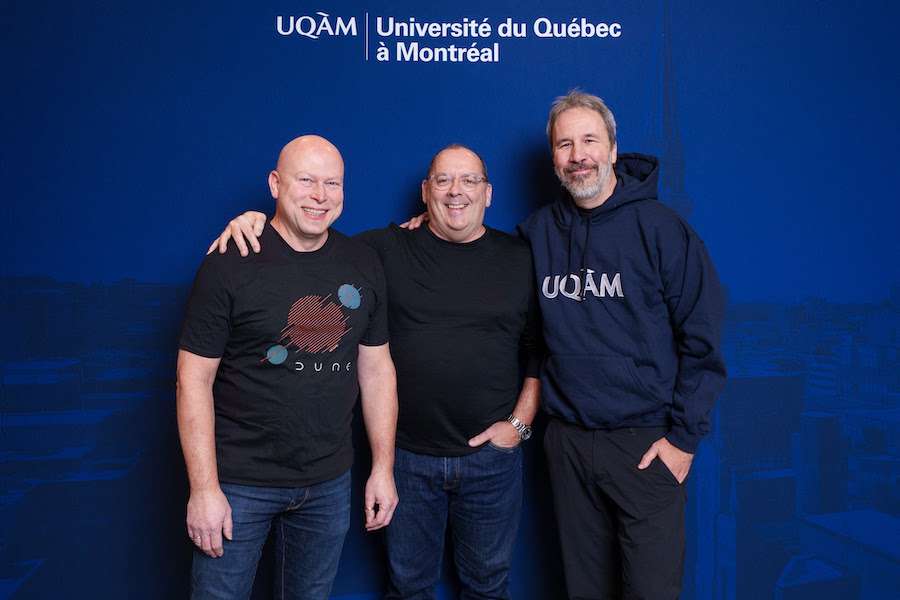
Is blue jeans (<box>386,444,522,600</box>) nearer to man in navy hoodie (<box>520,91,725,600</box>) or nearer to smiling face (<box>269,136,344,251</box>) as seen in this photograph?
man in navy hoodie (<box>520,91,725,600</box>)

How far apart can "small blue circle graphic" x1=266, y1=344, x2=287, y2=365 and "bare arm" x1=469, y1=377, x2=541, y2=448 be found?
2.00 feet

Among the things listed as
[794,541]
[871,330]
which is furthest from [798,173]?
[794,541]

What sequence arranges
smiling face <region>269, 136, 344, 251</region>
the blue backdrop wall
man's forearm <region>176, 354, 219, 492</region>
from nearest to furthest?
man's forearm <region>176, 354, 219, 492</region>
smiling face <region>269, 136, 344, 251</region>
the blue backdrop wall

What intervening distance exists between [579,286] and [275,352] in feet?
2.78

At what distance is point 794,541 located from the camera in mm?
2457

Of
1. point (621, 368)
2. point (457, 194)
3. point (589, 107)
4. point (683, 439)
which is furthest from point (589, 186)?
point (683, 439)

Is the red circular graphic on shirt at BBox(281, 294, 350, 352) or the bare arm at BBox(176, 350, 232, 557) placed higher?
the red circular graphic on shirt at BBox(281, 294, 350, 352)

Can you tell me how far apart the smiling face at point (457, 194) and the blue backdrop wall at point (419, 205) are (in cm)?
33

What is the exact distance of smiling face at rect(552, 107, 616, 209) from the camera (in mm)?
1914

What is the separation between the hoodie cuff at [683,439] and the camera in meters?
1.83

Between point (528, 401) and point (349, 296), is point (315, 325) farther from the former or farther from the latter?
point (528, 401)

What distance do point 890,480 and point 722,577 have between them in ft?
2.34

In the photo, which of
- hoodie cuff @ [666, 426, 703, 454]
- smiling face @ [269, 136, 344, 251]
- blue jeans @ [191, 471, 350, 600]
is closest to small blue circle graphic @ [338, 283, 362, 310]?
smiling face @ [269, 136, 344, 251]

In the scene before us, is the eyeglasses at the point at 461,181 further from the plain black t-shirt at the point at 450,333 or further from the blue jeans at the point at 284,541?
the blue jeans at the point at 284,541
